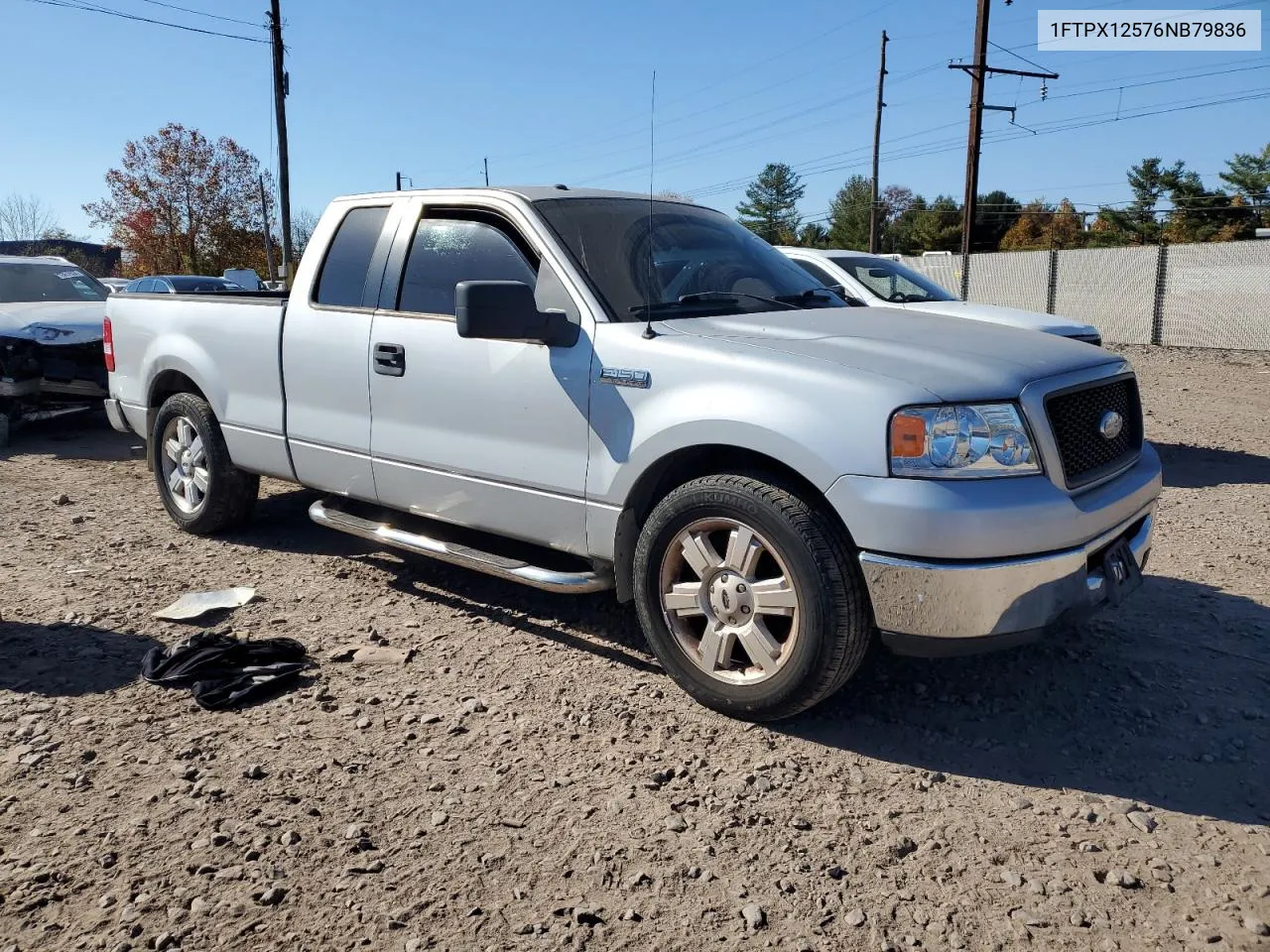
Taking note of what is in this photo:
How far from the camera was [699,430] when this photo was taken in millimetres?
3434

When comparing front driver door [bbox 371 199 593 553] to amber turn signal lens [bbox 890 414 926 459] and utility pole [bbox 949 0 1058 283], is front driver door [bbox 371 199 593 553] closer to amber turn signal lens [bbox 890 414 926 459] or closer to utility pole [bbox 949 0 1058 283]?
amber turn signal lens [bbox 890 414 926 459]

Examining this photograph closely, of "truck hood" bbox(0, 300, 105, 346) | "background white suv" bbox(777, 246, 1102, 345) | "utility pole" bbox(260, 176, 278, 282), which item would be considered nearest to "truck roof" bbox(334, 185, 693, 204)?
"background white suv" bbox(777, 246, 1102, 345)

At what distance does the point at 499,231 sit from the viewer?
14.2ft

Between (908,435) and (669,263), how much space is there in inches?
63.3

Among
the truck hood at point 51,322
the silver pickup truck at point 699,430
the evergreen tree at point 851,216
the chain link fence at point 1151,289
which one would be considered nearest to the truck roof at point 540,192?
the silver pickup truck at point 699,430

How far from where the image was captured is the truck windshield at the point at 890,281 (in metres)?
8.94

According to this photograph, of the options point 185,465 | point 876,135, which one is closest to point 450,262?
point 185,465

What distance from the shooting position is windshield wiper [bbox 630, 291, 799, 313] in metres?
3.95

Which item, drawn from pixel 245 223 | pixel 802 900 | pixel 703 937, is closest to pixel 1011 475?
pixel 802 900

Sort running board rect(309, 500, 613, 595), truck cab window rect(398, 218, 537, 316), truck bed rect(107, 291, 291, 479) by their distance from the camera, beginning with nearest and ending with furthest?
running board rect(309, 500, 613, 595), truck cab window rect(398, 218, 537, 316), truck bed rect(107, 291, 291, 479)

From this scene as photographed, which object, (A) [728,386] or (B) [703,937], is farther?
(A) [728,386]

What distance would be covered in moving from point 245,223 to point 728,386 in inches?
1847

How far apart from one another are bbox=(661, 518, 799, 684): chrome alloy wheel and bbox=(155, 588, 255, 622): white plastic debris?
2.41 metres

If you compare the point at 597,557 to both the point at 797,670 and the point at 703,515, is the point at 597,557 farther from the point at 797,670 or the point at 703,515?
the point at 797,670
